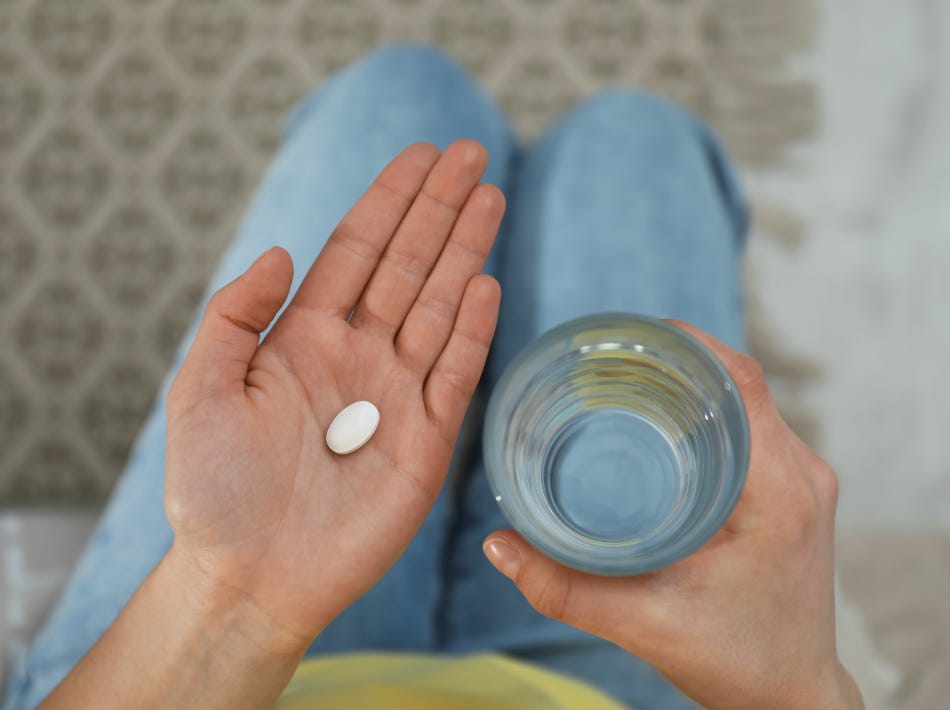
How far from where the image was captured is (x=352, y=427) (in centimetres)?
55

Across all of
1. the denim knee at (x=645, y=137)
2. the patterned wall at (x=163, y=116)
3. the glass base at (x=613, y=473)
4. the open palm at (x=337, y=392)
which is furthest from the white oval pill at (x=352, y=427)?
the patterned wall at (x=163, y=116)

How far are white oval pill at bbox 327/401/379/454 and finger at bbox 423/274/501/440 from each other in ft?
0.13

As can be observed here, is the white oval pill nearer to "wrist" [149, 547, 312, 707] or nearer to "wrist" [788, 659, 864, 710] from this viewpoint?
"wrist" [149, 547, 312, 707]

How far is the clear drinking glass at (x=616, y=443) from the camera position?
0.46 meters

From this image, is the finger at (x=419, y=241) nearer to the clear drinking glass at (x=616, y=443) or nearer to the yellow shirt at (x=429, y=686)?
the clear drinking glass at (x=616, y=443)

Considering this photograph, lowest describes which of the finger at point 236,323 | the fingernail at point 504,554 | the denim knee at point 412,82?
the fingernail at point 504,554

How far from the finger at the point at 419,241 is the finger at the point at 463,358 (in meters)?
0.05

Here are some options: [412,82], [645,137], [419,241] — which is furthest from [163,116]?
[419,241]

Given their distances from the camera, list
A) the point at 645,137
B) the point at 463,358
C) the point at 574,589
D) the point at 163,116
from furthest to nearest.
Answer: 1. the point at 163,116
2. the point at 645,137
3. the point at 463,358
4. the point at 574,589

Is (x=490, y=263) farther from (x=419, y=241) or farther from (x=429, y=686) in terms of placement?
(x=429, y=686)

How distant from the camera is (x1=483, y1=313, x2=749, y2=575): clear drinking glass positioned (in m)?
0.46

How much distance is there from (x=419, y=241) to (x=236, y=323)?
0.15 meters

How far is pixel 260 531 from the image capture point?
521mm

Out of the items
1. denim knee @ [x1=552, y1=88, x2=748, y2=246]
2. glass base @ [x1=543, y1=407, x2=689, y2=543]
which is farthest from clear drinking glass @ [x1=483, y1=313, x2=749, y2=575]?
denim knee @ [x1=552, y1=88, x2=748, y2=246]
